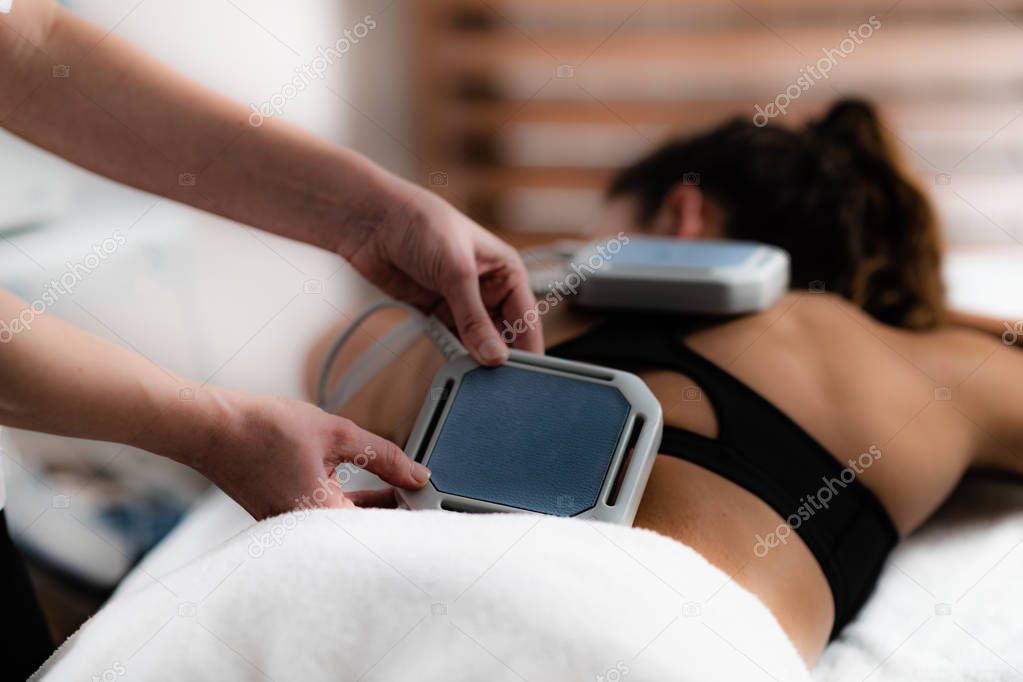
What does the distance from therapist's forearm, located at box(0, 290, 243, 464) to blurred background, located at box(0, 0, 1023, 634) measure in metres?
0.38

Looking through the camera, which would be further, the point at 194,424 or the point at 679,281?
the point at 679,281

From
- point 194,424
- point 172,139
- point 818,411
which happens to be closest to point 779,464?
point 818,411

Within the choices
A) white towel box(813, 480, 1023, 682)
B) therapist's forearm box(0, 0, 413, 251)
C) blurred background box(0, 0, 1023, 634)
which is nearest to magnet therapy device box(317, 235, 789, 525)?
therapist's forearm box(0, 0, 413, 251)

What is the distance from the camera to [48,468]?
0.96 m

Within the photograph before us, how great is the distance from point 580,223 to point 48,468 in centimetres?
123

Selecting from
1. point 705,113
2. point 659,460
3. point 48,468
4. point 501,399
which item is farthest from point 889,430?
point 705,113

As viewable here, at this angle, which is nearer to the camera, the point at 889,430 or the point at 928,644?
the point at 928,644

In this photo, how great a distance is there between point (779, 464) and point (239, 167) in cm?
59

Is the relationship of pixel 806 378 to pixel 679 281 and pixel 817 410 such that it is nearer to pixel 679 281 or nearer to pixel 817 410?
pixel 817 410

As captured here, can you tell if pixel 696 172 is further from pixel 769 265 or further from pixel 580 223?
pixel 580 223

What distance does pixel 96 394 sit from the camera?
51cm

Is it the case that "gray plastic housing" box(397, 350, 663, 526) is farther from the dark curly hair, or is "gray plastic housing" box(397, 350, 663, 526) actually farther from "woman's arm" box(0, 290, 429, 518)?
the dark curly hair

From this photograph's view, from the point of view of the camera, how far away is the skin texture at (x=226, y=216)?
1.68 ft

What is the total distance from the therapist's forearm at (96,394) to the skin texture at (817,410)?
296mm
